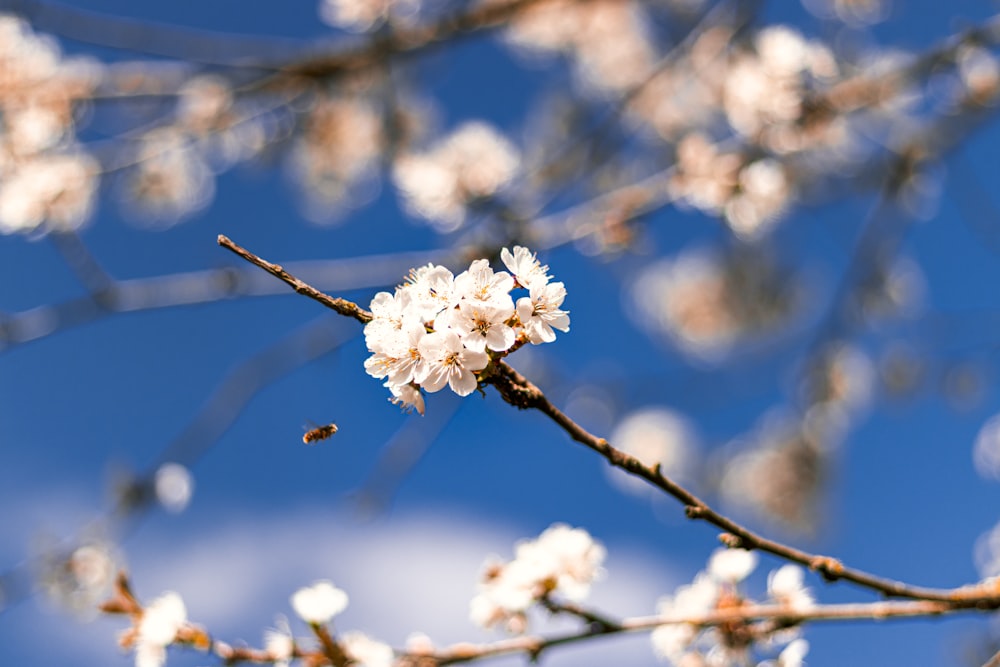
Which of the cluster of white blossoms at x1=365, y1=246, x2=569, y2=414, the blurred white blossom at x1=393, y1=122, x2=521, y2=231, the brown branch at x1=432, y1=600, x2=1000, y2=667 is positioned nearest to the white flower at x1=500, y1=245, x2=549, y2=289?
the cluster of white blossoms at x1=365, y1=246, x2=569, y2=414

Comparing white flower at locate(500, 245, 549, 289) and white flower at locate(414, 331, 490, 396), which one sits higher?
white flower at locate(500, 245, 549, 289)

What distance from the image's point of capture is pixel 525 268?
111 cm

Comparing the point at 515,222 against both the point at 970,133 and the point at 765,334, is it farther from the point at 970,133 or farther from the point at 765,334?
the point at 765,334

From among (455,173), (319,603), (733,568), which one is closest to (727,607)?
(733,568)

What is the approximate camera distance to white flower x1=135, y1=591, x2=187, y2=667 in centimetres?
166

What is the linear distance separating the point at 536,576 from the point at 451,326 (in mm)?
765

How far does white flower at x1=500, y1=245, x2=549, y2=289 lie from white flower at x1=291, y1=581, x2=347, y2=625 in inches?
33.1

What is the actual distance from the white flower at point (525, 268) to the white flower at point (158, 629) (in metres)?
1.11

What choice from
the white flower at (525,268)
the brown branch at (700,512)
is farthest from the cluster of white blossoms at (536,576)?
the white flower at (525,268)

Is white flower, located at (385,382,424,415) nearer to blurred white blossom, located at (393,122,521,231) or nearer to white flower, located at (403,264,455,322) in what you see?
white flower, located at (403,264,455,322)

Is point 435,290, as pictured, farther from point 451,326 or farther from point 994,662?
point 994,662

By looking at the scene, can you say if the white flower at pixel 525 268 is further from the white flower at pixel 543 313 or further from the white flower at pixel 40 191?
the white flower at pixel 40 191

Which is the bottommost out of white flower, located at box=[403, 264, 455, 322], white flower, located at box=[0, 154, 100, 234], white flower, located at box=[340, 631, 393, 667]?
white flower, located at box=[340, 631, 393, 667]

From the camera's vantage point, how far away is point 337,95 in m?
4.02
